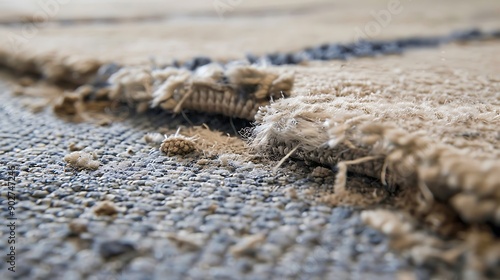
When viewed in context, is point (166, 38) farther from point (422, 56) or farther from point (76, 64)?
point (422, 56)

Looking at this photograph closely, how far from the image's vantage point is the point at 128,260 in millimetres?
307

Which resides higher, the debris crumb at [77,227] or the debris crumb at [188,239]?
the debris crumb at [77,227]

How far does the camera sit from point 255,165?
44 centimetres

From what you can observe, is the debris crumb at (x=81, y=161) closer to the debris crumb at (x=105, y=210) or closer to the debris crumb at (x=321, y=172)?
the debris crumb at (x=105, y=210)

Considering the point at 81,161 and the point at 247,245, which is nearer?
the point at 247,245

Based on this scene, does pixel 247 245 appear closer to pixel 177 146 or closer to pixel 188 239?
pixel 188 239

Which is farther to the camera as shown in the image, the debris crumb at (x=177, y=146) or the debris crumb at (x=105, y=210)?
the debris crumb at (x=177, y=146)

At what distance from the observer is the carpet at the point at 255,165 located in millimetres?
301

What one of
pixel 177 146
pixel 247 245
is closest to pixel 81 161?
pixel 177 146

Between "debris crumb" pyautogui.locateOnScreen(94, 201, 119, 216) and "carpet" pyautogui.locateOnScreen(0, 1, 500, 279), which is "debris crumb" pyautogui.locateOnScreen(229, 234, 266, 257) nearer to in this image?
"carpet" pyautogui.locateOnScreen(0, 1, 500, 279)

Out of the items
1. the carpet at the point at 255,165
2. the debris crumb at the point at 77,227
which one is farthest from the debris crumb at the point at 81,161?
the debris crumb at the point at 77,227

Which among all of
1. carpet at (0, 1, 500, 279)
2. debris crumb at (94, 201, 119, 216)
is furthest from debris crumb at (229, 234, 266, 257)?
debris crumb at (94, 201, 119, 216)

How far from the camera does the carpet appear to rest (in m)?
0.30

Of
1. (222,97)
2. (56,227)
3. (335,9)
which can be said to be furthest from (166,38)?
(56,227)
